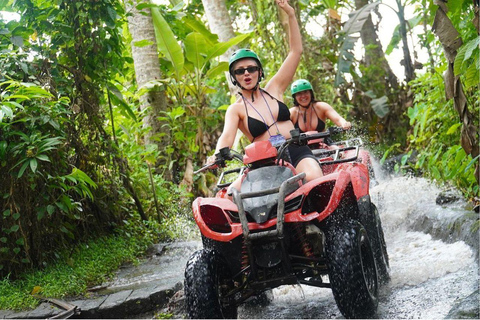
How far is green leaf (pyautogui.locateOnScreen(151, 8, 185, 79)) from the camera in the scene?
35.0ft

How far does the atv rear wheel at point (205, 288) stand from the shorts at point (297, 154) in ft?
3.26

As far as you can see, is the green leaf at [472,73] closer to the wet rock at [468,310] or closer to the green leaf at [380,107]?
the wet rock at [468,310]

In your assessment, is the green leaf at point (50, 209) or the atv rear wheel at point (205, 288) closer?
the atv rear wheel at point (205, 288)

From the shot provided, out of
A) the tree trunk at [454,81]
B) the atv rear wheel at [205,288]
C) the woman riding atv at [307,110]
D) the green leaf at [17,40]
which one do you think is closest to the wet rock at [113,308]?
the atv rear wheel at [205,288]

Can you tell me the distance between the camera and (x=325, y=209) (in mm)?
4199

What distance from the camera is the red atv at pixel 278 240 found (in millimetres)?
4070

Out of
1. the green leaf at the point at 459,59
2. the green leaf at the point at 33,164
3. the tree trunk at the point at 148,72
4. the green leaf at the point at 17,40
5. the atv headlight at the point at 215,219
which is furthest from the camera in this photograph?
the tree trunk at the point at 148,72

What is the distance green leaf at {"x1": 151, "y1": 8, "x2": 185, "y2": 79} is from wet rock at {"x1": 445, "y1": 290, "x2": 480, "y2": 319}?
8005mm

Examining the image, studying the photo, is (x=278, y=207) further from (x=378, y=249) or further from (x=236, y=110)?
(x=378, y=249)

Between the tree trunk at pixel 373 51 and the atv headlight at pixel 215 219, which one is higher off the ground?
the tree trunk at pixel 373 51

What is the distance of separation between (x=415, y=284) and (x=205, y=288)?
1.96 metres

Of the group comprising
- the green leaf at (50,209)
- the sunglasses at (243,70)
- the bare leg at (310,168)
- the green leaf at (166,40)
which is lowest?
the bare leg at (310,168)

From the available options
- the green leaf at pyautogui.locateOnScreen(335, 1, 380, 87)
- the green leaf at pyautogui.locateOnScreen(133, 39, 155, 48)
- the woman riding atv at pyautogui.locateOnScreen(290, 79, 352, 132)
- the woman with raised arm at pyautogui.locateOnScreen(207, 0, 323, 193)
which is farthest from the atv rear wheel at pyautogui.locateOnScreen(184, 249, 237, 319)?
the green leaf at pyautogui.locateOnScreen(133, 39, 155, 48)

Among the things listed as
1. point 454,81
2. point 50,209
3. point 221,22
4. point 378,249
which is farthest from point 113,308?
point 221,22
